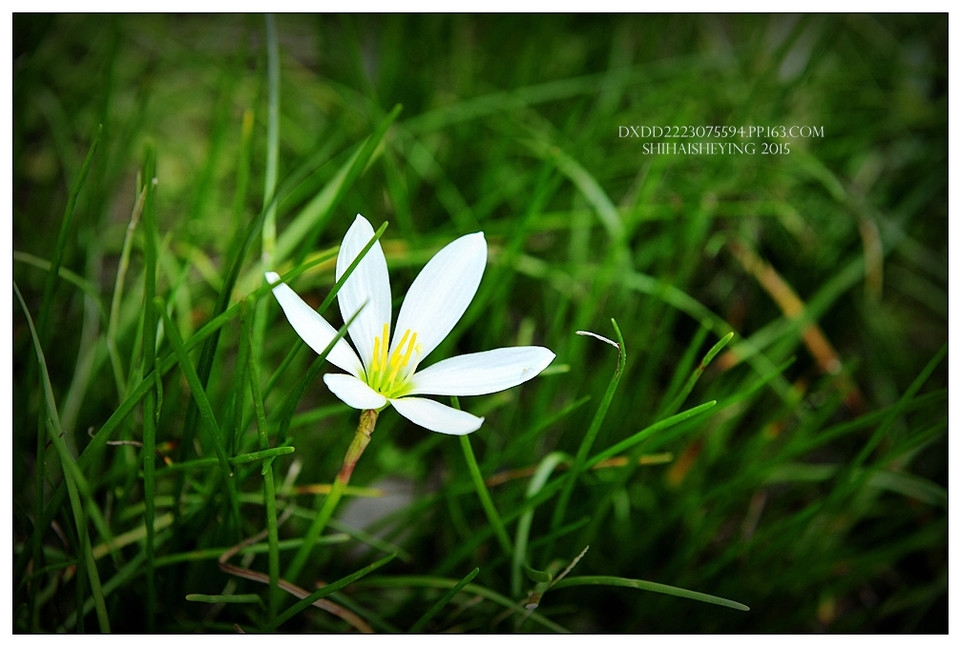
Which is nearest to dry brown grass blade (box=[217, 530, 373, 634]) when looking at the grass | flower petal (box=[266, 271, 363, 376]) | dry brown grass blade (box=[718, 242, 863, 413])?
the grass

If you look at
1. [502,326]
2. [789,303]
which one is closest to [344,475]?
[502,326]

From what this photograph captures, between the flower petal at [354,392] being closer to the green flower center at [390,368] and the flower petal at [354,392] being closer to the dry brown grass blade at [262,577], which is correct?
the green flower center at [390,368]

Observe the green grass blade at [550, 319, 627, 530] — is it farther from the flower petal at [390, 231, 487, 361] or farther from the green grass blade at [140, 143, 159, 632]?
the green grass blade at [140, 143, 159, 632]

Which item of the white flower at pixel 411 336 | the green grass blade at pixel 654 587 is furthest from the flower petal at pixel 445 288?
the green grass blade at pixel 654 587

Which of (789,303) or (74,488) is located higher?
(789,303)

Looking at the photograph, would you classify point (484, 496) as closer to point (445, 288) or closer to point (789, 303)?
point (445, 288)

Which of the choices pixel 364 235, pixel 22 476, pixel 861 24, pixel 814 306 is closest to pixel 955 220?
pixel 814 306
